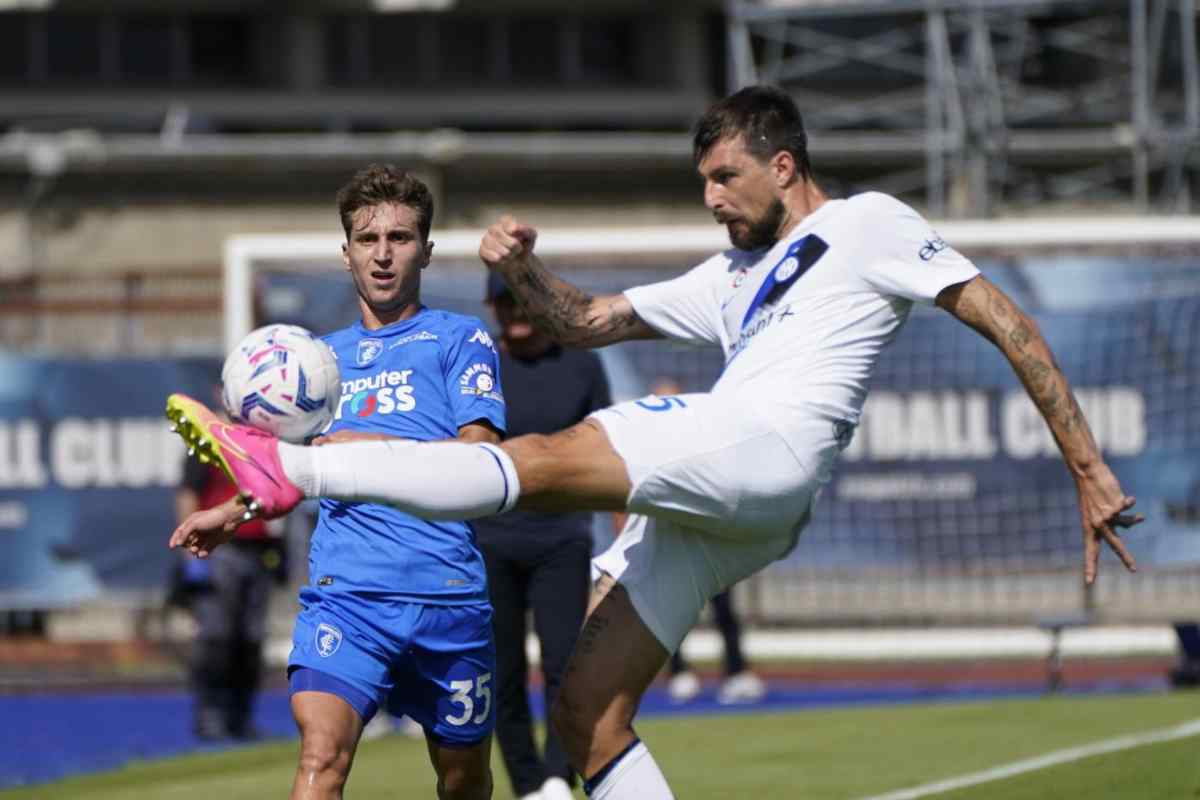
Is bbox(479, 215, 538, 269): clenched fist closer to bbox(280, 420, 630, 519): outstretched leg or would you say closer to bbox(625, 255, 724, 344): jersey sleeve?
bbox(625, 255, 724, 344): jersey sleeve

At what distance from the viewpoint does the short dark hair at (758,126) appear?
615cm

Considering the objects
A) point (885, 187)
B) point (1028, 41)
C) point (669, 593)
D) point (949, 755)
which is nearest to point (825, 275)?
point (669, 593)

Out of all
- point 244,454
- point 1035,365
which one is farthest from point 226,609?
point 244,454

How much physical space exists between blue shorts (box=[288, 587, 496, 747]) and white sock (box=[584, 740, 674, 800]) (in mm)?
380

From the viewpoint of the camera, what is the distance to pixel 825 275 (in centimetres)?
595

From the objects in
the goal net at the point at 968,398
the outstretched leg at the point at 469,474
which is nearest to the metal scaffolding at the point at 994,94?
the goal net at the point at 968,398

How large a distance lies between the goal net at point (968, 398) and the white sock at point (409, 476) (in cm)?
994

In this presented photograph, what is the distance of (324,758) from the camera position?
5.58 metres

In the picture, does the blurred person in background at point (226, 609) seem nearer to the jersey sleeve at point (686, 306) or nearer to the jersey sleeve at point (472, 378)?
the jersey sleeve at point (686, 306)

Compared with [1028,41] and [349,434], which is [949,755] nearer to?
[349,434]

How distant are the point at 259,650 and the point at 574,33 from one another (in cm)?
2133

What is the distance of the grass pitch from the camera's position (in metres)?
8.58

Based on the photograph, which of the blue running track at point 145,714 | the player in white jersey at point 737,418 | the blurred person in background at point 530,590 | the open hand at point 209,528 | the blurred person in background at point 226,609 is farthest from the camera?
the blurred person in background at point 226,609

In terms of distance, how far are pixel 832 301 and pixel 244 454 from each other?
188 cm
